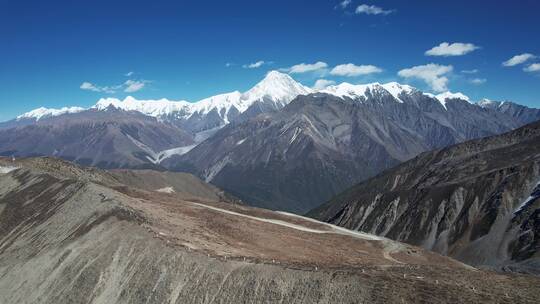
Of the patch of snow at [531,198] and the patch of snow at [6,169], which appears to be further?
the patch of snow at [531,198]

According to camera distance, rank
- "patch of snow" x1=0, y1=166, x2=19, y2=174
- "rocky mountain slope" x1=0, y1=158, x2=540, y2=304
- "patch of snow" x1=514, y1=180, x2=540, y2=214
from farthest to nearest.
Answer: "patch of snow" x1=514, y1=180, x2=540, y2=214
"patch of snow" x1=0, y1=166, x2=19, y2=174
"rocky mountain slope" x1=0, y1=158, x2=540, y2=304

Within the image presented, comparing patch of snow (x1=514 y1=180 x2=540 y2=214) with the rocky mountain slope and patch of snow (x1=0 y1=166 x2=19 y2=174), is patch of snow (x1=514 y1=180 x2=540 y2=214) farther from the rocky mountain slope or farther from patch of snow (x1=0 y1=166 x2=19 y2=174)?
patch of snow (x1=0 y1=166 x2=19 y2=174)

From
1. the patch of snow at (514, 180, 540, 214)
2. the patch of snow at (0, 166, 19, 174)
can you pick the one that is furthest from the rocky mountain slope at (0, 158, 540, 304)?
the patch of snow at (514, 180, 540, 214)

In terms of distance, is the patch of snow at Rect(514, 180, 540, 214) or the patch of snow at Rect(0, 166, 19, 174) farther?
the patch of snow at Rect(514, 180, 540, 214)

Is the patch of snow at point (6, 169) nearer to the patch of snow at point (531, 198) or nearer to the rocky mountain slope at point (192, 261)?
the rocky mountain slope at point (192, 261)

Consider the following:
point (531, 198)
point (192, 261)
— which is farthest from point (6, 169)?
point (531, 198)

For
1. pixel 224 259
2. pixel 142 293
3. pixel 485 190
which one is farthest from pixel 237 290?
pixel 485 190

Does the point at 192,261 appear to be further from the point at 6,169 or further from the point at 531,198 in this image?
the point at 531,198

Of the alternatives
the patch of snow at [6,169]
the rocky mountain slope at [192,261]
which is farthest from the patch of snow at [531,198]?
the patch of snow at [6,169]

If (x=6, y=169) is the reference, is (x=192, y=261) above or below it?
below

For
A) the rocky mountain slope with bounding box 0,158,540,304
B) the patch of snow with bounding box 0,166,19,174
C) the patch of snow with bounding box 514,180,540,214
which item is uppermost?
the patch of snow with bounding box 0,166,19,174
